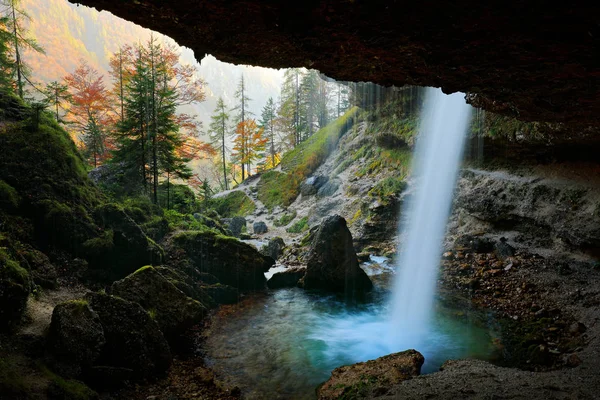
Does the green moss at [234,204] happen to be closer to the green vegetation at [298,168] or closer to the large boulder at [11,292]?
the green vegetation at [298,168]

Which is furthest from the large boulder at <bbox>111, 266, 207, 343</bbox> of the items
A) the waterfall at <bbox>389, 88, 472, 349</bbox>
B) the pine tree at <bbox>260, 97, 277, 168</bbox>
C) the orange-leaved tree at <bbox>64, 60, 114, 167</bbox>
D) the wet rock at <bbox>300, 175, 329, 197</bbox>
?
the pine tree at <bbox>260, 97, 277, 168</bbox>

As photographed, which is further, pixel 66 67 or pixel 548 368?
pixel 66 67

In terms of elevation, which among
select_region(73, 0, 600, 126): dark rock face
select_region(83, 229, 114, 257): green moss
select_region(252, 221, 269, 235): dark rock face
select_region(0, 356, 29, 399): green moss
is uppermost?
select_region(73, 0, 600, 126): dark rock face

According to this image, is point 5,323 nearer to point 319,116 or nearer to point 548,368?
point 548,368

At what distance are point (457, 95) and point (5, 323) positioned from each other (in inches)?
790

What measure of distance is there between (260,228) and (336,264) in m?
13.6

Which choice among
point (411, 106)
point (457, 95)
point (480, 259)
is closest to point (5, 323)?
point (480, 259)

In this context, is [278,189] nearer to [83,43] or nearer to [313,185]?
[313,185]

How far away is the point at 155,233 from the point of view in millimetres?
13227

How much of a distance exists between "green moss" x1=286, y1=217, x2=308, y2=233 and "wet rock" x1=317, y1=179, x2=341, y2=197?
2.77 metres

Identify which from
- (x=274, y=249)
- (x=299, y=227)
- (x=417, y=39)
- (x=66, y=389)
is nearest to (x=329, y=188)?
(x=299, y=227)

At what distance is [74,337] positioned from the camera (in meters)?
5.37

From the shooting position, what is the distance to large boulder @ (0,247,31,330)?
5180mm

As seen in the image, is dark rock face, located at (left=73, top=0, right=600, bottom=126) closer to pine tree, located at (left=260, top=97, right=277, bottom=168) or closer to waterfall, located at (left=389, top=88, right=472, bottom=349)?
waterfall, located at (left=389, top=88, right=472, bottom=349)
